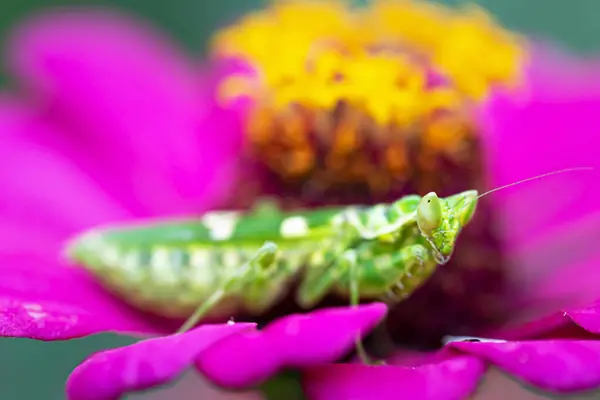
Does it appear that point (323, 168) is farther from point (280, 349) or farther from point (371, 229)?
point (280, 349)

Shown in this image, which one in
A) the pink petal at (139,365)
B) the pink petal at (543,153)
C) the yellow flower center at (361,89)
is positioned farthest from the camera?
the pink petal at (543,153)

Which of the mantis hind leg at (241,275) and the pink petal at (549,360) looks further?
the mantis hind leg at (241,275)

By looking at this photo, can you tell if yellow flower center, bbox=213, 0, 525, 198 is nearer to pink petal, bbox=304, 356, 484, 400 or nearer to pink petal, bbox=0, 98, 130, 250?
pink petal, bbox=0, 98, 130, 250

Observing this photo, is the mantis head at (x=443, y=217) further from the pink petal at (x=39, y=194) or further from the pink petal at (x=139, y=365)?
the pink petal at (x=39, y=194)

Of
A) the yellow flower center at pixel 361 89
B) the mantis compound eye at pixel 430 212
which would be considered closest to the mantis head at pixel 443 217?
the mantis compound eye at pixel 430 212

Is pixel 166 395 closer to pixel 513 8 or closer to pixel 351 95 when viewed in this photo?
pixel 351 95

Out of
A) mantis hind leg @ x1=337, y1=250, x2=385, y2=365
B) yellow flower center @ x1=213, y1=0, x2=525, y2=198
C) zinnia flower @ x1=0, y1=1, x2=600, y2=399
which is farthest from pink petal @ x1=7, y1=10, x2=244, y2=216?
mantis hind leg @ x1=337, y1=250, x2=385, y2=365

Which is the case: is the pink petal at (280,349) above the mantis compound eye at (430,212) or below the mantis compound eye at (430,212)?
below
